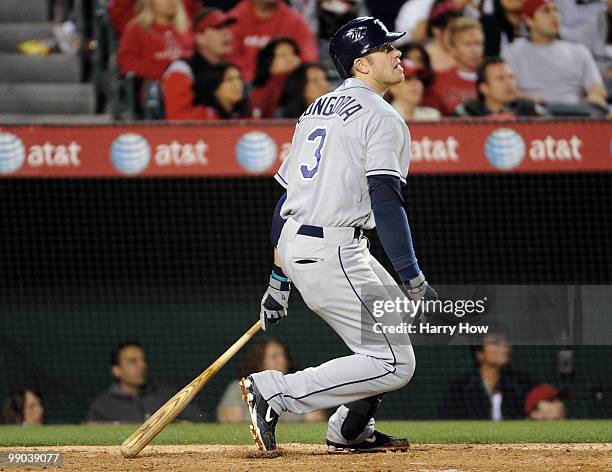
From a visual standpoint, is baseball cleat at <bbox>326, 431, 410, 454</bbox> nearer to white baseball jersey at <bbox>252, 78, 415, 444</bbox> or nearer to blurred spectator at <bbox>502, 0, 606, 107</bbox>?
white baseball jersey at <bbox>252, 78, 415, 444</bbox>

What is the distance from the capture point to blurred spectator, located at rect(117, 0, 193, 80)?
820cm

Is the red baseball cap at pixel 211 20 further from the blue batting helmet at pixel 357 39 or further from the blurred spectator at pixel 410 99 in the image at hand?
the blue batting helmet at pixel 357 39

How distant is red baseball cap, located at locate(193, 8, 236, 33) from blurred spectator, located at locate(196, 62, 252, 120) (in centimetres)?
43

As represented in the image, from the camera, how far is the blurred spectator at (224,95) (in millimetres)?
7812

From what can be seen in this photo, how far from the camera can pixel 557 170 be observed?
718 cm

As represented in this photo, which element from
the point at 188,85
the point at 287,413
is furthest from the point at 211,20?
the point at 287,413

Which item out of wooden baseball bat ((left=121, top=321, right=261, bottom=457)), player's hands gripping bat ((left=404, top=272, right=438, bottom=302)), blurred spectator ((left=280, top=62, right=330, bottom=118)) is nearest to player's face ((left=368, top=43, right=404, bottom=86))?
player's hands gripping bat ((left=404, top=272, right=438, bottom=302))

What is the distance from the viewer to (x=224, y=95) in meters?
7.84

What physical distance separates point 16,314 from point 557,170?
4.08 metres

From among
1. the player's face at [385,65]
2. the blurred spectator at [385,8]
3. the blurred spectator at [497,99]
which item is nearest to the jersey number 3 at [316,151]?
the player's face at [385,65]

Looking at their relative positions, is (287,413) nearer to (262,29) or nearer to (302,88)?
(302,88)

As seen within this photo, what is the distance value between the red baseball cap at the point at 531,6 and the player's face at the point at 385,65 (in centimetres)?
434

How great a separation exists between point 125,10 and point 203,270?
204cm

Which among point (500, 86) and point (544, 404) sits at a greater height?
point (500, 86)
